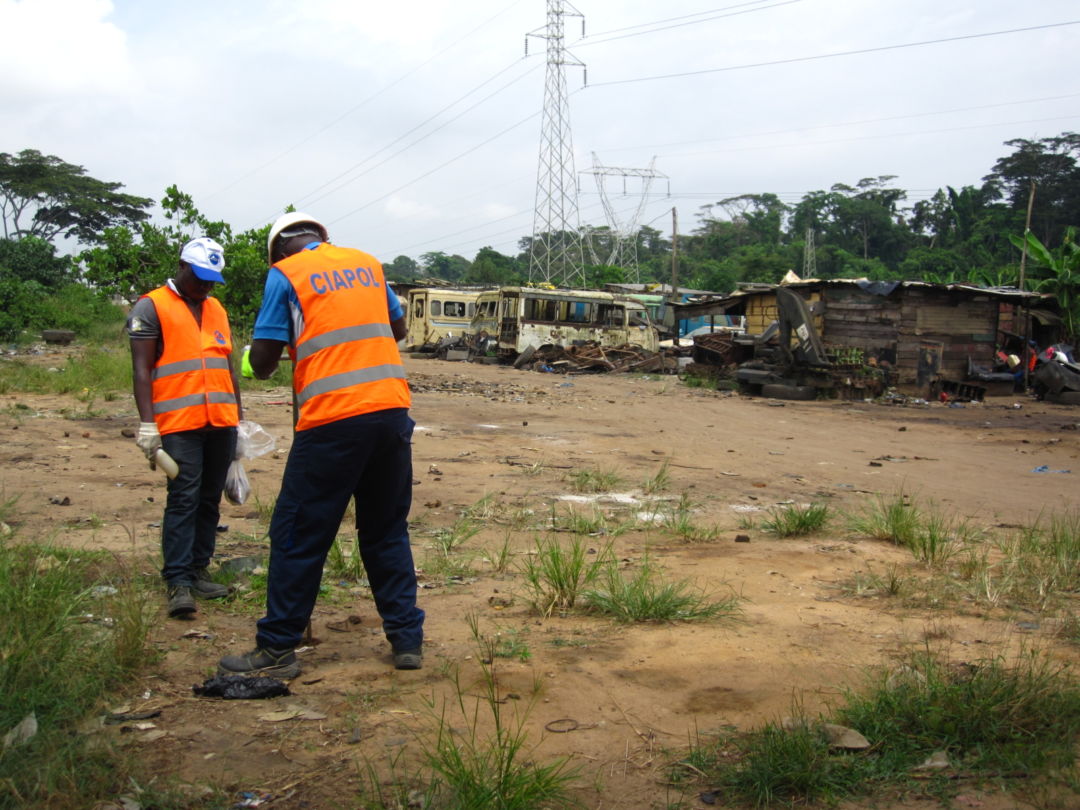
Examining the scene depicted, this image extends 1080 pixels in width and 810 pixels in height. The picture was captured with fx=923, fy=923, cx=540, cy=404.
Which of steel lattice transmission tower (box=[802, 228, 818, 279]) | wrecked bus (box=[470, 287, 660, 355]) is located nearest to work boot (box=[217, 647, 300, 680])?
wrecked bus (box=[470, 287, 660, 355])

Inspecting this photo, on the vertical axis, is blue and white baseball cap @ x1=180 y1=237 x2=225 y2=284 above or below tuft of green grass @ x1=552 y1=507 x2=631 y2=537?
above

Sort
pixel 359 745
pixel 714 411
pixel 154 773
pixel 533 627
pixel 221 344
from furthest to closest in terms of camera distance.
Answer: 1. pixel 714 411
2. pixel 221 344
3. pixel 533 627
4. pixel 359 745
5. pixel 154 773

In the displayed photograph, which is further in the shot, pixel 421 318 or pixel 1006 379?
pixel 421 318

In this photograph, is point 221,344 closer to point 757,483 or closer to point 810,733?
point 810,733

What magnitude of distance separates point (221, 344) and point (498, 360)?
73.3 feet

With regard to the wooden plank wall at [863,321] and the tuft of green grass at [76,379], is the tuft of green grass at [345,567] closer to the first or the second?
the tuft of green grass at [76,379]

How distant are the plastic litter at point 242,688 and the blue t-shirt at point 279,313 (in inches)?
45.5

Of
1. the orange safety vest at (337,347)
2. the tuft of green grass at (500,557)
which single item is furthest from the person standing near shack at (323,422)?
the tuft of green grass at (500,557)

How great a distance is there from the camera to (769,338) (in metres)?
19.1

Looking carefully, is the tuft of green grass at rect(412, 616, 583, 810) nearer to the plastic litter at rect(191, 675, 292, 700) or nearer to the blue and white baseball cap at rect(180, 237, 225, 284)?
the plastic litter at rect(191, 675, 292, 700)

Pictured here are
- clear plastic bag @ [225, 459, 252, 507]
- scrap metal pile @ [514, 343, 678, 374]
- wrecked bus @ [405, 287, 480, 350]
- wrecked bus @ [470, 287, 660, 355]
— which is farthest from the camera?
wrecked bus @ [405, 287, 480, 350]

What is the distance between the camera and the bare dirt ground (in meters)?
2.64

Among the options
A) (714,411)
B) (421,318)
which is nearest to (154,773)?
(714,411)

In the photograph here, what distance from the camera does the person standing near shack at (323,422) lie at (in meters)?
3.16
